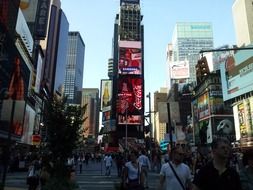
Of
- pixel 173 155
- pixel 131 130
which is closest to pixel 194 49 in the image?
pixel 131 130

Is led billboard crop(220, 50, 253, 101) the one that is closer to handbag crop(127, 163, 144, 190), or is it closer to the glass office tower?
handbag crop(127, 163, 144, 190)

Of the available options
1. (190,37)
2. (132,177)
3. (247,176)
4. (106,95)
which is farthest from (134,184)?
(190,37)

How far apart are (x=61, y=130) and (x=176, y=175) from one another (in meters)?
12.6

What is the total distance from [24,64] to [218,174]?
63.9 metres

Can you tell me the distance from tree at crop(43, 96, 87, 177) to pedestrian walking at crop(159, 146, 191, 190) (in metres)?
10.4

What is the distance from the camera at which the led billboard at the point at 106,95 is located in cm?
12465

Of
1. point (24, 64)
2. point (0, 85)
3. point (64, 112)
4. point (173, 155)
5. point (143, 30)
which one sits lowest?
point (173, 155)

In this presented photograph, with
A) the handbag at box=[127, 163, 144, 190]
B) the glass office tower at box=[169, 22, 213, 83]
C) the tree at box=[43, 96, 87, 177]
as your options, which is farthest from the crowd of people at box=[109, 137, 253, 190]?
the glass office tower at box=[169, 22, 213, 83]

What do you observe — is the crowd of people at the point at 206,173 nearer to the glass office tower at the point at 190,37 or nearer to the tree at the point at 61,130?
the tree at the point at 61,130

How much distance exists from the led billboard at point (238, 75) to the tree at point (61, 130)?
51.1 m

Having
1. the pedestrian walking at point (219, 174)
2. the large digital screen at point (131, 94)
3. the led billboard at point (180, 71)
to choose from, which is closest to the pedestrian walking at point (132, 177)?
the pedestrian walking at point (219, 174)

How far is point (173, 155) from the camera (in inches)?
247

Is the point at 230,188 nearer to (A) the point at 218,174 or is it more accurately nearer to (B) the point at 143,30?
(A) the point at 218,174

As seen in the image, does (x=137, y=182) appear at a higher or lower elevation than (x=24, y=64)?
lower
